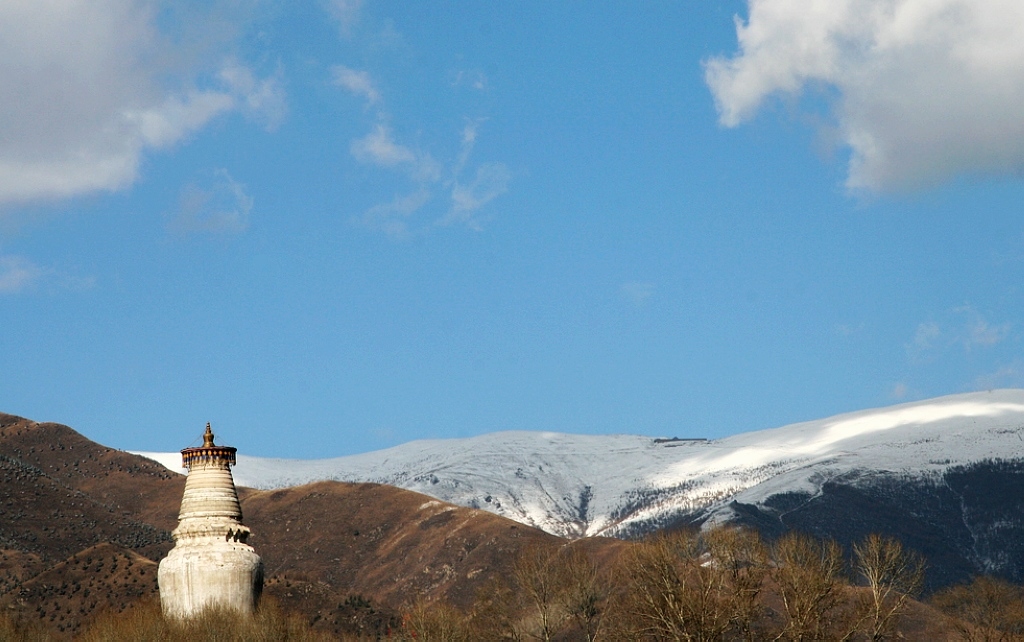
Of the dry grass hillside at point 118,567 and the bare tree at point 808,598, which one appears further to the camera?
the dry grass hillside at point 118,567

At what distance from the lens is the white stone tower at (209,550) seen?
6328 centimetres

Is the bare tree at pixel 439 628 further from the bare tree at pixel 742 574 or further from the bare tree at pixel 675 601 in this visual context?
the bare tree at pixel 742 574

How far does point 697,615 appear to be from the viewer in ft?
235

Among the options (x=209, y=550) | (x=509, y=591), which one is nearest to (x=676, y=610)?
(x=209, y=550)

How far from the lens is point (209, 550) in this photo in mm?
63312

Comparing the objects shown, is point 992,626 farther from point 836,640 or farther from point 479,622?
point 479,622

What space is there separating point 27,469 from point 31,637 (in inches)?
3769

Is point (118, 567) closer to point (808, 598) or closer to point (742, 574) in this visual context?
point (742, 574)

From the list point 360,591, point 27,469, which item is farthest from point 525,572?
point 360,591

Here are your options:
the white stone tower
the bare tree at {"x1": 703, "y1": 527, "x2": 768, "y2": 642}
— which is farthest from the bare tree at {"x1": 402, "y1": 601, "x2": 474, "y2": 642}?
the white stone tower

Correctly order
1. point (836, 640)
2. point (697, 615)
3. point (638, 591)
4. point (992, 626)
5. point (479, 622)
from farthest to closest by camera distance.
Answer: point (479, 622) < point (992, 626) < point (638, 591) < point (836, 640) < point (697, 615)

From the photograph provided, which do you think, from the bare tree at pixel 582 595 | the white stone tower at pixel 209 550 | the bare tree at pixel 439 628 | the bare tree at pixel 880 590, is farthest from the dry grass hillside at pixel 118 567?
the bare tree at pixel 880 590

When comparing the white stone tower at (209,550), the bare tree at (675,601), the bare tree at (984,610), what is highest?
the white stone tower at (209,550)

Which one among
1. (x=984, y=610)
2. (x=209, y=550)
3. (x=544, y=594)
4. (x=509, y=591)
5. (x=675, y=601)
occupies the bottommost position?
(x=984, y=610)
